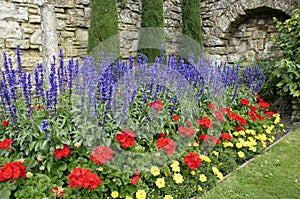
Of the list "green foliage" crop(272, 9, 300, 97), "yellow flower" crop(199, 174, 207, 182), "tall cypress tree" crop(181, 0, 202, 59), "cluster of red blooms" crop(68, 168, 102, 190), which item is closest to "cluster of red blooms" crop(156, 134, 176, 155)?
"yellow flower" crop(199, 174, 207, 182)

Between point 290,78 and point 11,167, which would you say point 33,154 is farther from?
point 290,78

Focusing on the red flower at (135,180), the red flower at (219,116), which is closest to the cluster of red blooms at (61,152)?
the red flower at (135,180)

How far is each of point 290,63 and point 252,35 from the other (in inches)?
103

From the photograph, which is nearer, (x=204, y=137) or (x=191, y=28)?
(x=204, y=137)

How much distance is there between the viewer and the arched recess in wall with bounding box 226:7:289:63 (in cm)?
591

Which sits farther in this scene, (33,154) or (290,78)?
(290,78)

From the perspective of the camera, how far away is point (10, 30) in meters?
3.96

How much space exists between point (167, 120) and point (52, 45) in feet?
10.1

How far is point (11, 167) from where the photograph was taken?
1.60 metres

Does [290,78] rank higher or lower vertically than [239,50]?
lower

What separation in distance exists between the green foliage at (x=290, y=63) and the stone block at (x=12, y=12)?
4539 mm

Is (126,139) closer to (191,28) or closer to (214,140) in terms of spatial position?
(214,140)

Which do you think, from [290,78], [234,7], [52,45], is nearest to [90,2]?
[52,45]

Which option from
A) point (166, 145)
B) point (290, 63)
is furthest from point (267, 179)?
point (290, 63)
